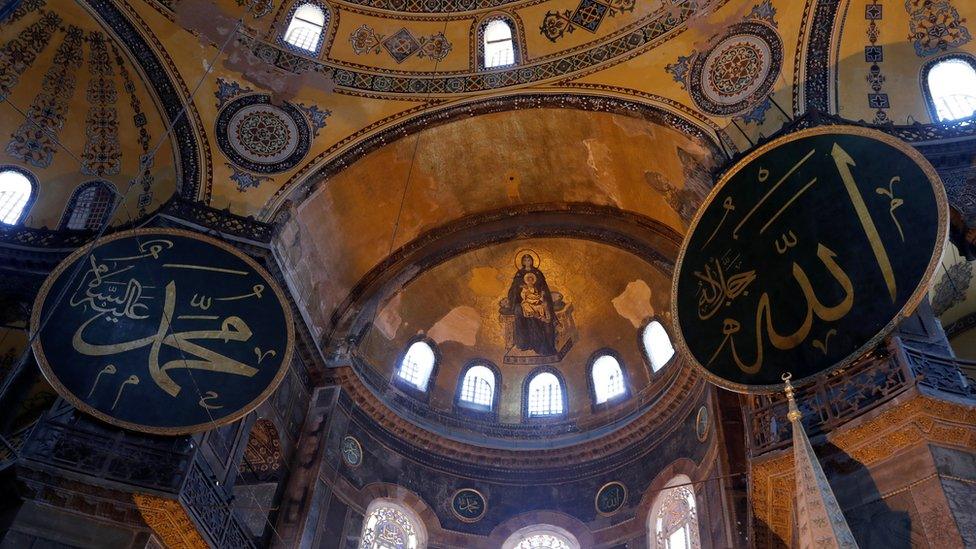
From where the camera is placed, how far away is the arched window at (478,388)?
46.9ft

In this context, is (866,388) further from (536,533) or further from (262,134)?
(262,134)

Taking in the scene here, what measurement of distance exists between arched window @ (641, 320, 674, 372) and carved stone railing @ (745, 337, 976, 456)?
4929 mm

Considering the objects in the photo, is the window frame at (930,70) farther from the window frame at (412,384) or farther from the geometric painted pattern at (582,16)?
the window frame at (412,384)

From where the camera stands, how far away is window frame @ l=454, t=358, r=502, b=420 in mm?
14117

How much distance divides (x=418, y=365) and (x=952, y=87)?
8.59 metres

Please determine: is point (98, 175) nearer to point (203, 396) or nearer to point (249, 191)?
point (249, 191)

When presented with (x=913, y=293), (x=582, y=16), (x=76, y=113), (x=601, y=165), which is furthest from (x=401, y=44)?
(x=913, y=293)

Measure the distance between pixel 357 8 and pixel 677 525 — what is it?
29.6ft

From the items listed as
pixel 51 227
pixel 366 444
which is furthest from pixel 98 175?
pixel 366 444

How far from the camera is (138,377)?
30.3ft

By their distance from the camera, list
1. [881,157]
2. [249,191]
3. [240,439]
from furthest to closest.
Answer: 1. [249,191]
2. [240,439]
3. [881,157]

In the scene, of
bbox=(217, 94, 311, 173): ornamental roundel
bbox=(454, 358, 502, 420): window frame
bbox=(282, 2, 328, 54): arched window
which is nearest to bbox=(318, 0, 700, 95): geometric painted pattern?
bbox=(282, 2, 328, 54): arched window

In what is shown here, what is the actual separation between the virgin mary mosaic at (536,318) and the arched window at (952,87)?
249 inches

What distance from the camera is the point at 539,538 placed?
12578 mm
